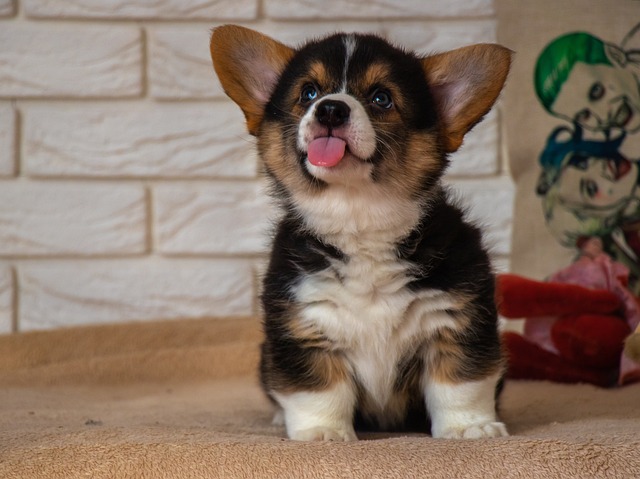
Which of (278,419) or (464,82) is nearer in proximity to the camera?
(464,82)

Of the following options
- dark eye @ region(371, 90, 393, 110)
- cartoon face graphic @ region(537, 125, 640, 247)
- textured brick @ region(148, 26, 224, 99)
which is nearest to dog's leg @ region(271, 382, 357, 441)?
dark eye @ region(371, 90, 393, 110)

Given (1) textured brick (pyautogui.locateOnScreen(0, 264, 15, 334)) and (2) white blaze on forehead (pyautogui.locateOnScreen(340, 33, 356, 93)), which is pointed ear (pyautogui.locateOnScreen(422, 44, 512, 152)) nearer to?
(2) white blaze on forehead (pyautogui.locateOnScreen(340, 33, 356, 93))

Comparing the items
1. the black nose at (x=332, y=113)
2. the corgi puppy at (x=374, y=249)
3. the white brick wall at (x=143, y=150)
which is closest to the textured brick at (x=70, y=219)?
the white brick wall at (x=143, y=150)

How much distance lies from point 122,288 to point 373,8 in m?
1.04

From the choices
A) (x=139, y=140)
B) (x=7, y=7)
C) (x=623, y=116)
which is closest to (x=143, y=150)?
(x=139, y=140)

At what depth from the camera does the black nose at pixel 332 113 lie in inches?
55.8

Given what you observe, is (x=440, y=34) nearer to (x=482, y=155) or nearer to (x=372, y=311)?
(x=482, y=155)

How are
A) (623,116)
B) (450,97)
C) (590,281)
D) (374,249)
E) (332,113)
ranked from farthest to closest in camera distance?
(623,116), (590,281), (450,97), (374,249), (332,113)

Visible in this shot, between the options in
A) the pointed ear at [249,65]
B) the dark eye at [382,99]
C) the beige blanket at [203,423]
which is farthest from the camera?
the pointed ear at [249,65]

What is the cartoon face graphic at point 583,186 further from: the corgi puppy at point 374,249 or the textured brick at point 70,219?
the textured brick at point 70,219

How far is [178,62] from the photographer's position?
248cm

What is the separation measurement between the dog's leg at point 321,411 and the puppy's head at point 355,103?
1.14ft

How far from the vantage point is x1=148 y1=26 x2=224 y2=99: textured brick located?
2482 mm

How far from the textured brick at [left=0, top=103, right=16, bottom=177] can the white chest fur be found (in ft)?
4.37
